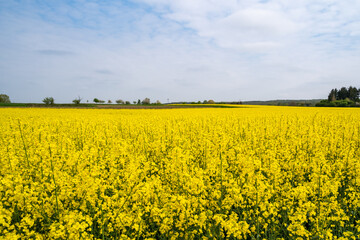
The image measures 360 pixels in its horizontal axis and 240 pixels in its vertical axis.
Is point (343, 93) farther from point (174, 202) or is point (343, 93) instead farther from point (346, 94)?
point (174, 202)

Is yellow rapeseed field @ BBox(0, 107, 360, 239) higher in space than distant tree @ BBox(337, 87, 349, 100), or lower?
lower

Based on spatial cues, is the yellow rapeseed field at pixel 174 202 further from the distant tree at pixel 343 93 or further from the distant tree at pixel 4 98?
the distant tree at pixel 343 93

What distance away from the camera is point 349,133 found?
973cm

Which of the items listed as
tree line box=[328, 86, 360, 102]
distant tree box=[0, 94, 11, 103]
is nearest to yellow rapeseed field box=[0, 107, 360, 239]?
distant tree box=[0, 94, 11, 103]

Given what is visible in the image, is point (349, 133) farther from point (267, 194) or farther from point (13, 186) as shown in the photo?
point (13, 186)

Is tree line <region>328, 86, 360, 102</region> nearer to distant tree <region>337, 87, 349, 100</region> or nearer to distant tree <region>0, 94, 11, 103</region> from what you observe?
distant tree <region>337, 87, 349, 100</region>

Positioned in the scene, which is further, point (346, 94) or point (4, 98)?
point (346, 94)

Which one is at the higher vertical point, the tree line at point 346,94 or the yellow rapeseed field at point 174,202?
the tree line at point 346,94

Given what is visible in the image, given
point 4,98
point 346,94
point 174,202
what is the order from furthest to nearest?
point 346,94, point 4,98, point 174,202

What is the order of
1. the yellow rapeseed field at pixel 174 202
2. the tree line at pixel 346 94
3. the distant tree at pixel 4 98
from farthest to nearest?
the tree line at pixel 346 94, the distant tree at pixel 4 98, the yellow rapeseed field at pixel 174 202

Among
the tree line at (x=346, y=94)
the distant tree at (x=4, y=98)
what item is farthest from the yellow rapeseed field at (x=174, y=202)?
the tree line at (x=346, y=94)

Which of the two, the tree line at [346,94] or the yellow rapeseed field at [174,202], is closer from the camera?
the yellow rapeseed field at [174,202]

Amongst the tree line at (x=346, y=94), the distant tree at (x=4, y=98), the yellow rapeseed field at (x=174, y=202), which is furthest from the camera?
the tree line at (x=346, y=94)

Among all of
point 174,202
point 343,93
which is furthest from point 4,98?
point 343,93
